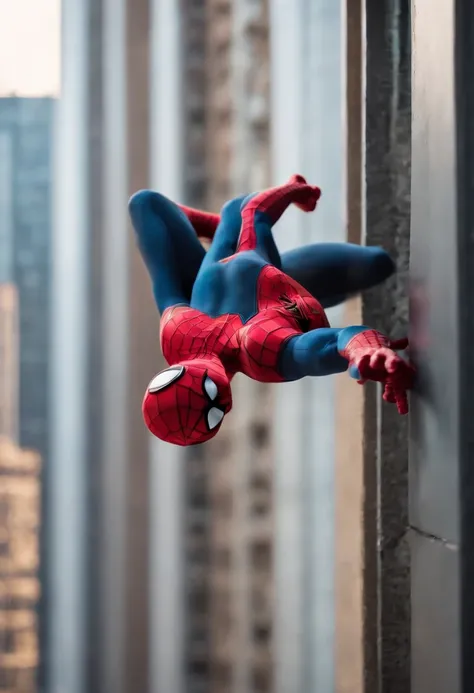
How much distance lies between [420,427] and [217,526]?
0.83 meters

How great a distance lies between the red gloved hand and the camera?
0.59m

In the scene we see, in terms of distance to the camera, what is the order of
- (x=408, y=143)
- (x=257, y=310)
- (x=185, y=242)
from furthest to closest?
1. (x=408, y=143)
2. (x=185, y=242)
3. (x=257, y=310)

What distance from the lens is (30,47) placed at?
1448mm

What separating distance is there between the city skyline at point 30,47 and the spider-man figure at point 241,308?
708mm

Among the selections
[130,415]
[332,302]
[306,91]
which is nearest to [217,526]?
[130,415]

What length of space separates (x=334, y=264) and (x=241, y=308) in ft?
0.58

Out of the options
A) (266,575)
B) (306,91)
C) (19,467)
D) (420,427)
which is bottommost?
(266,575)

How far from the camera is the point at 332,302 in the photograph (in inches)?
35.8

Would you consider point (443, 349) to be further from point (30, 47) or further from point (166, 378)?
point (30, 47)

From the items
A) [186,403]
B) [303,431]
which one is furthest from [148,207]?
[303,431]

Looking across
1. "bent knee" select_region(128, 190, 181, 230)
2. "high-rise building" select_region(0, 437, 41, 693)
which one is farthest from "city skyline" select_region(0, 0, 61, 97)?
"bent knee" select_region(128, 190, 181, 230)

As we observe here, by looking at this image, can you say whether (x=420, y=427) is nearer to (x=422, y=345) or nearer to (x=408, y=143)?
(x=422, y=345)

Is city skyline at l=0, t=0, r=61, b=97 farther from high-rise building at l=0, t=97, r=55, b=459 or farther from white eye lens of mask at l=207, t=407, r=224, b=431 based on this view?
white eye lens of mask at l=207, t=407, r=224, b=431

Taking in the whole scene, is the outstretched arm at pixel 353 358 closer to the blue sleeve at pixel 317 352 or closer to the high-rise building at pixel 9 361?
the blue sleeve at pixel 317 352
